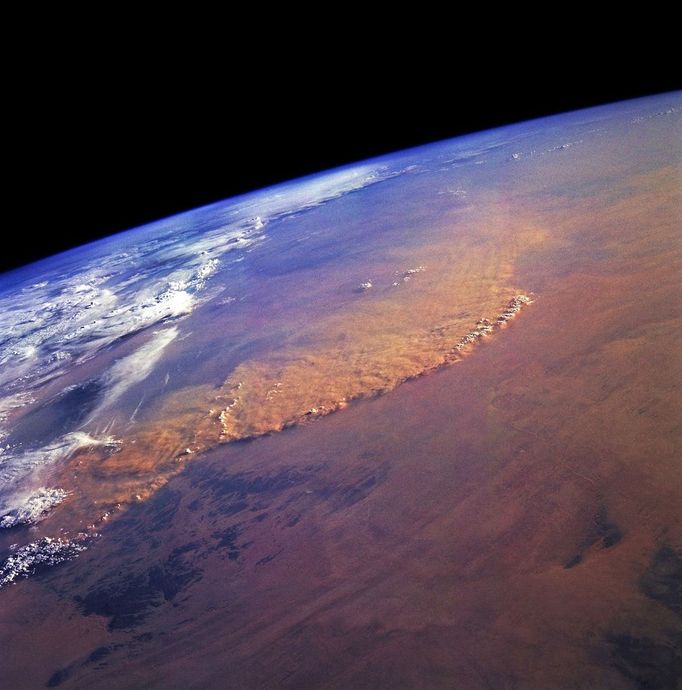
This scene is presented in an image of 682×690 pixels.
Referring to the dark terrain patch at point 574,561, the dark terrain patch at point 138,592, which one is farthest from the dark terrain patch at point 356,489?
the dark terrain patch at point 574,561

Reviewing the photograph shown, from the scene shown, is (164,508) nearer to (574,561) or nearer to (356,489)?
(356,489)

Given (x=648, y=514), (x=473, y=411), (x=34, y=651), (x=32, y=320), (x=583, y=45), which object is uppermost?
(x=583, y=45)

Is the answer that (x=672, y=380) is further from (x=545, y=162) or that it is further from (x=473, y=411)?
(x=545, y=162)

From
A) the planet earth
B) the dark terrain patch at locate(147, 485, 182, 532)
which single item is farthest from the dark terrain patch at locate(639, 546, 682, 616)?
the dark terrain patch at locate(147, 485, 182, 532)

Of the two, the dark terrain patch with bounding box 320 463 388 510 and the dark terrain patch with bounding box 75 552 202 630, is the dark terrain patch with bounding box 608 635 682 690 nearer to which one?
the dark terrain patch with bounding box 320 463 388 510

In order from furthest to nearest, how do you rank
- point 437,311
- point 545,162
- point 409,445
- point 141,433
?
point 545,162
point 437,311
point 141,433
point 409,445

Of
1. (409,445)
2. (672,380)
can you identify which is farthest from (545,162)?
(409,445)

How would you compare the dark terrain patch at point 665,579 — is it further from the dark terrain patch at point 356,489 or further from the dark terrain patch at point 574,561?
the dark terrain patch at point 356,489

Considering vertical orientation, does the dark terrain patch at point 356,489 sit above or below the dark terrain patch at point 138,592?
above
